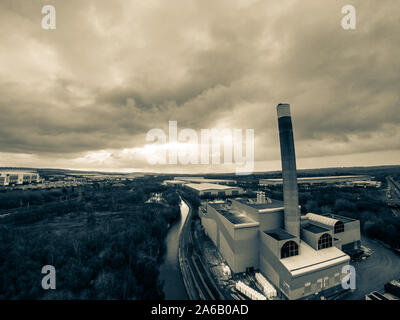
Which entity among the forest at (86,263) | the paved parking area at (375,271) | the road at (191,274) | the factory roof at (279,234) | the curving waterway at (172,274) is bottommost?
Result: the curving waterway at (172,274)

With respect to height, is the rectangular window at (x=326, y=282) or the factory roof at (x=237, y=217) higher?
the factory roof at (x=237, y=217)

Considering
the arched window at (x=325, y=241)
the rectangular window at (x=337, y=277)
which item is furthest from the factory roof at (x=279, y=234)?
the rectangular window at (x=337, y=277)

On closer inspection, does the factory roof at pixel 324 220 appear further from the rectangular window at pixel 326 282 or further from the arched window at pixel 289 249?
the arched window at pixel 289 249

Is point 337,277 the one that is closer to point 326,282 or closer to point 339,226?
point 326,282

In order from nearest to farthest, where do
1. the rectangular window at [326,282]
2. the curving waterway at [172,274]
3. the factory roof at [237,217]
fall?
1. the rectangular window at [326,282]
2. the curving waterway at [172,274]
3. the factory roof at [237,217]

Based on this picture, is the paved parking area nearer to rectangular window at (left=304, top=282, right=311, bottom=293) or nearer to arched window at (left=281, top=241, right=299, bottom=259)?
rectangular window at (left=304, top=282, right=311, bottom=293)

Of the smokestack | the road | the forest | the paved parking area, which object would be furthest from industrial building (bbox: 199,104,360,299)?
the forest
